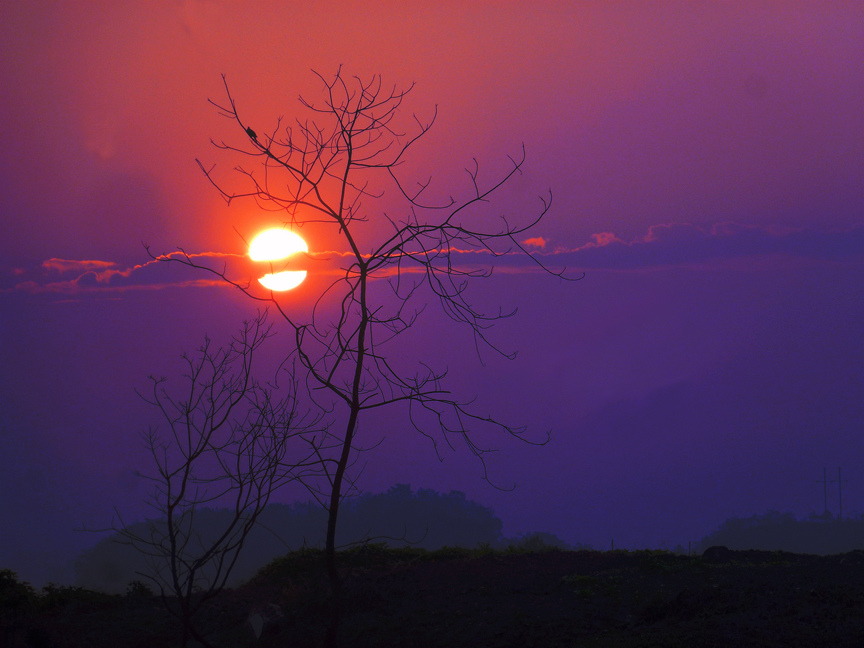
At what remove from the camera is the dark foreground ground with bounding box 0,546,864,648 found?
25.6 ft

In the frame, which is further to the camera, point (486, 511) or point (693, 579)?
point (486, 511)

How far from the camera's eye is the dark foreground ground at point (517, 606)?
7.80 m

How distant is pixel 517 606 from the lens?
31.9 feet

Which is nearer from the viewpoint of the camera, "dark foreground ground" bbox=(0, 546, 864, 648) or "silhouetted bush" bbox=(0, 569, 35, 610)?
"dark foreground ground" bbox=(0, 546, 864, 648)

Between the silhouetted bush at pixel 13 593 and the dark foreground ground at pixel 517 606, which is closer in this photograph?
the dark foreground ground at pixel 517 606

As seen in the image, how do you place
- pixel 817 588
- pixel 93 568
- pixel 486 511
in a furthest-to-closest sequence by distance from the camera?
pixel 486 511
pixel 93 568
pixel 817 588

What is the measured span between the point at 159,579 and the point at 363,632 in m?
3.06

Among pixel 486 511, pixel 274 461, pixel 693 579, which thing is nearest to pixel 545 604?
pixel 693 579

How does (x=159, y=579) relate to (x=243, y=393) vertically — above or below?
below

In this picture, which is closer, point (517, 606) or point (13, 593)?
point (517, 606)

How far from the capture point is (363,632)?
9250mm

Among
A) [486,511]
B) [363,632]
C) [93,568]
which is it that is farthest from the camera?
[486,511]

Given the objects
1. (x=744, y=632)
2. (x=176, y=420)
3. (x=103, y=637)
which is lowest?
(x=103, y=637)

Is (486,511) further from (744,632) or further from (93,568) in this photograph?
(744,632)
